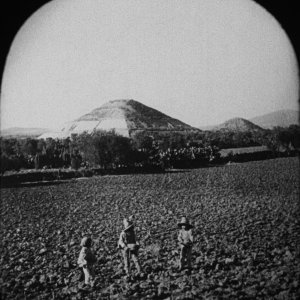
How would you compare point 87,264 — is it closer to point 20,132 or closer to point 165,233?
point 165,233

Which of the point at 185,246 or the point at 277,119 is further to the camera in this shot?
the point at 277,119

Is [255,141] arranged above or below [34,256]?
above

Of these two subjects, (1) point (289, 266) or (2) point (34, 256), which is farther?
(2) point (34, 256)

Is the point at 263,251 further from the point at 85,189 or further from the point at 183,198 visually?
the point at 85,189

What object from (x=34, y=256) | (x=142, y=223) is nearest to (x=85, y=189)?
(x=142, y=223)

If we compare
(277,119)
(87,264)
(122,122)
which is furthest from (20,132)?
(277,119)

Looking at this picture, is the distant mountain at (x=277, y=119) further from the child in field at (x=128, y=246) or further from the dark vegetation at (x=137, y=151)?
the child in field at (x=128, y=246)
